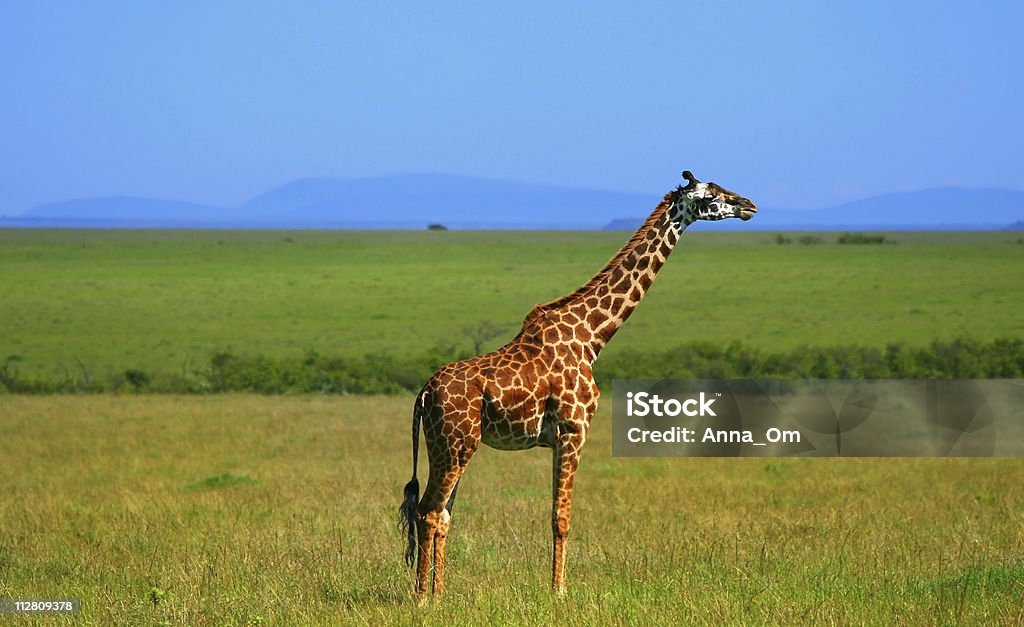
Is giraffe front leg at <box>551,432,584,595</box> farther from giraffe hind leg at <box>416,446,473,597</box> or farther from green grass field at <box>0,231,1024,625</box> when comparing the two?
giraffe hind leg at <box>416,446,473,597</box>

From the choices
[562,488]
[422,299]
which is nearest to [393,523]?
[562,488]

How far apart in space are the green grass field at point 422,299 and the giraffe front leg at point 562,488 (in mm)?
30607

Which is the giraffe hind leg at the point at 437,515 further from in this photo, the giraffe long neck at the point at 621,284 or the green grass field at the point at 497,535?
the giraffe long neck at the point at 621,284

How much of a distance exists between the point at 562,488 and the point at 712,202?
2210 millimetres

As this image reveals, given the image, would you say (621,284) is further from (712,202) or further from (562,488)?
(562,488)

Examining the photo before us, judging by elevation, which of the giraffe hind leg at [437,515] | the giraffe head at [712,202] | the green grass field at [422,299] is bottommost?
the green grass field at [422,299]

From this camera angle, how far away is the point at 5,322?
5594 centimetres

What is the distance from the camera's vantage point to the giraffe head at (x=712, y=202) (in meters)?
8.77

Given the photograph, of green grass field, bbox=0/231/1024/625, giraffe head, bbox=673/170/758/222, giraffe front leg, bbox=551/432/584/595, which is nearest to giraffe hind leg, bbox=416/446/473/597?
green grass field, bbox=0/231/1024/625

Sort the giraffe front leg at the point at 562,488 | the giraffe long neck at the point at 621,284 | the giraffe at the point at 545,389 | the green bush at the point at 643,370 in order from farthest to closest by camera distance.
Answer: the green bush at the point at 643,370
the giraffe long neck at the point at 621,284
the giraffe front leg at the point at 562,488
the giraffe at the point at 545,389

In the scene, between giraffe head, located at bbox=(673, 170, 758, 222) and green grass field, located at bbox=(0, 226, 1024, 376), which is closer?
giraffe head, located at bbox=(673, 170, 758, 222)

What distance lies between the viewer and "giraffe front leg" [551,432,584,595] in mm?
8531

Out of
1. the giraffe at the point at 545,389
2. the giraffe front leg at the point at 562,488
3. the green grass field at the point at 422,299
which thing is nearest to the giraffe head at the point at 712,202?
the giraffe at the point at 545,389

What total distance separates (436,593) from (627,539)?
4262 mm
